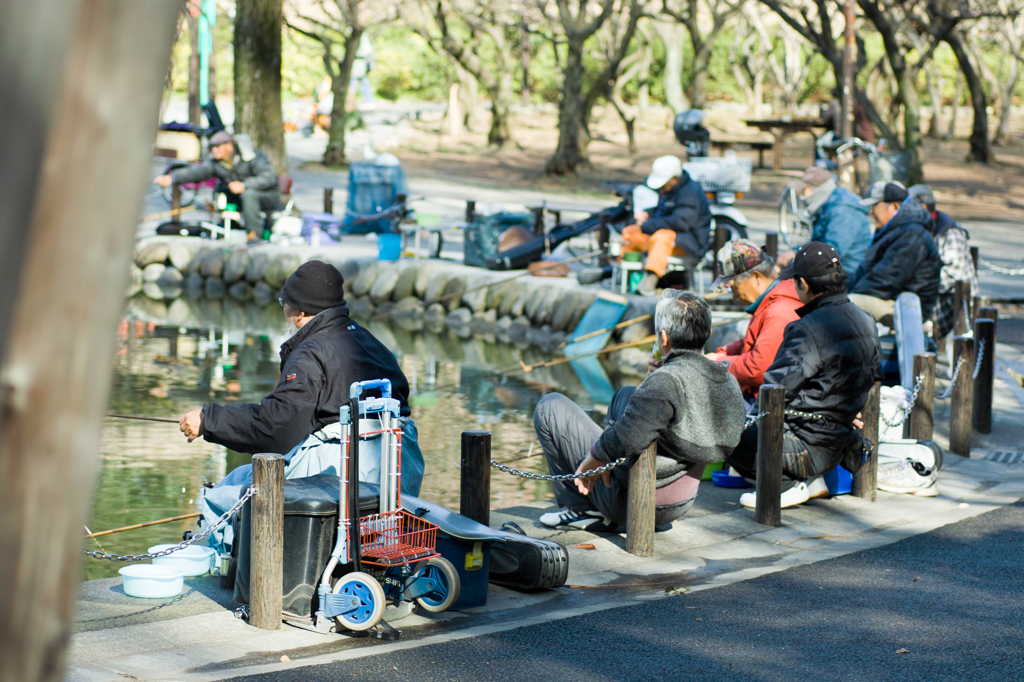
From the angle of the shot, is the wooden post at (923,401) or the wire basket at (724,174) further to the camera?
the wire basket at (724,174)

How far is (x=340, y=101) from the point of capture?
98.5 ft

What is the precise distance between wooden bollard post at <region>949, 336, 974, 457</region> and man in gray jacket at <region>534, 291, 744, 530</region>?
2.90 meters

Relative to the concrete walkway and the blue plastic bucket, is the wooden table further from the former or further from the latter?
the concrete walkway

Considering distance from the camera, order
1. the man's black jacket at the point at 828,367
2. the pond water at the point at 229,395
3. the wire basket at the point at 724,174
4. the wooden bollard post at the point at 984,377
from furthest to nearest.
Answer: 1. the wire basket at the point at 724,174
2. the wooden bollard post at the point at 984,377
3. the pond water at the point at 229,395
4. the man's black jacket at the point at 828,367

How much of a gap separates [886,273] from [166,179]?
12.2 m

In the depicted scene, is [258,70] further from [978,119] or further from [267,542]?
[978,119]

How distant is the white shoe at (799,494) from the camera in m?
6.66

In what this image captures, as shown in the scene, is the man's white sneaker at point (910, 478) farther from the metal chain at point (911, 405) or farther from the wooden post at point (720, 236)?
the wooden post at point (720, 236)

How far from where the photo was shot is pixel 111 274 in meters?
1.75

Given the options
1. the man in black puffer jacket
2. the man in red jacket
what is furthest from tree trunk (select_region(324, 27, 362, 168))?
the man in red jacket

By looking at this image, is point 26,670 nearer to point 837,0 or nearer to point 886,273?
point 886,273

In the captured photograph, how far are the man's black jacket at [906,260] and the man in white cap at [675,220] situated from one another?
11.6 feet

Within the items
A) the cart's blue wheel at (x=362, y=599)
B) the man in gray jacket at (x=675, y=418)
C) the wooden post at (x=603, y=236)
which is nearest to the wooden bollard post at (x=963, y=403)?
the man in gray jacket at (x=675, y=418)

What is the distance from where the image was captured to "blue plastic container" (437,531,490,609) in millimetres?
4871
